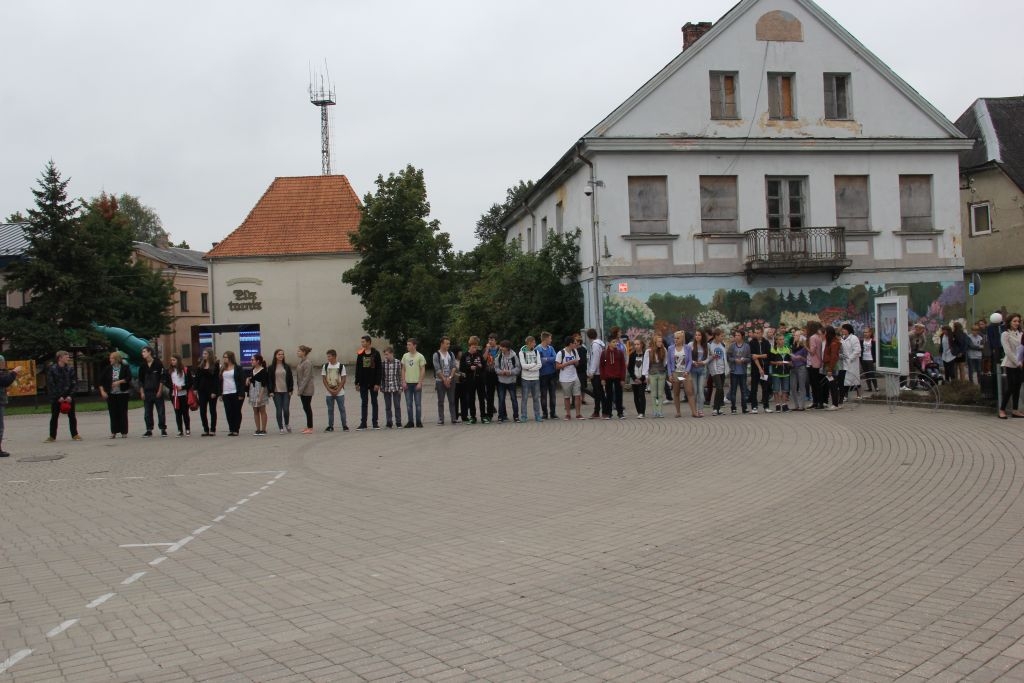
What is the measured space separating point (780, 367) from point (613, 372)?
3.48 metres

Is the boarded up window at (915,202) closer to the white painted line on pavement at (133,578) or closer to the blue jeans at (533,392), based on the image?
the blue jeans at (533,392)

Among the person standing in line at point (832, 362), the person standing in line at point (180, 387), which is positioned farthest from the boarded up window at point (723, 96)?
the person standing in line at point (180, 387)

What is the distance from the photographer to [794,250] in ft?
87.1

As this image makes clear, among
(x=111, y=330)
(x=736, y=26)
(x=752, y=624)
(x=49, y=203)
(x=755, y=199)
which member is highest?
(x=736, y=26)

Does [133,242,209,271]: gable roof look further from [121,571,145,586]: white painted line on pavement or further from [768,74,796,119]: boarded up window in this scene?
[121,571,145,586]: white painted line on pavement

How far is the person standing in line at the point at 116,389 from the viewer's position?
1856 cm

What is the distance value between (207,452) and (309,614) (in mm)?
10699

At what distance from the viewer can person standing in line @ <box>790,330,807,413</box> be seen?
61.1 feet

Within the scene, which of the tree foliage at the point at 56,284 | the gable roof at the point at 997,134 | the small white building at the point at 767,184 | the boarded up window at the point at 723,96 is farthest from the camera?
the tree foliage at the point at 56,284

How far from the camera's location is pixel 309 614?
19.2 ft

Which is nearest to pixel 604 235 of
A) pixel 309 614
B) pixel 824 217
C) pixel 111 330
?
pixel 824 217

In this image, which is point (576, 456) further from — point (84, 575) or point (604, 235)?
point (604, 235)

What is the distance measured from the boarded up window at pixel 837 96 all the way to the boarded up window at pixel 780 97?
1226mm

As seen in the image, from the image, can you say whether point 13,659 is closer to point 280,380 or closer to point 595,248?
point 280,380
